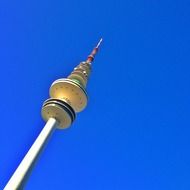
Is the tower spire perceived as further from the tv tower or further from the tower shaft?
the tower shaft

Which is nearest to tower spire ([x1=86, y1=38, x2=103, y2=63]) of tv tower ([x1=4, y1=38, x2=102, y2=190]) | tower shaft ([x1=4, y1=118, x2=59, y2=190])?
tv tower ([x1=4, y1=38, x2=102, y2=190])

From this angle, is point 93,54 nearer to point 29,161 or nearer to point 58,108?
point 58,108

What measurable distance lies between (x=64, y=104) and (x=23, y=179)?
15558 mm

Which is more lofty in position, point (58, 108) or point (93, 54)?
point (93, 54)

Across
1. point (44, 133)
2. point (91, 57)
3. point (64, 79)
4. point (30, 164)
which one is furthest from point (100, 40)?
point (30, 164)

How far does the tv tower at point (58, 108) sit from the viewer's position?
1332 inches

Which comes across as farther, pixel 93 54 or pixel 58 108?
pixel 93 54

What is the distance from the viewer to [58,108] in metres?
45.2

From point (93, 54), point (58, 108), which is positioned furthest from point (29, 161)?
point (93, 54)

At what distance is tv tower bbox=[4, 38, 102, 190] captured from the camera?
33.8 meters

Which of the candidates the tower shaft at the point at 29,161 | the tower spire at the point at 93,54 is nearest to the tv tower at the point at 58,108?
the tower shaft at the point at 29,161

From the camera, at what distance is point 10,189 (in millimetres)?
30156

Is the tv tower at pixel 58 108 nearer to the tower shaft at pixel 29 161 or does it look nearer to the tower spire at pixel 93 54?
the tower shaft at pixel 29 161

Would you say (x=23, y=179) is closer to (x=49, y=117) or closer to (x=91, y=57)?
(x=49, y=117)
